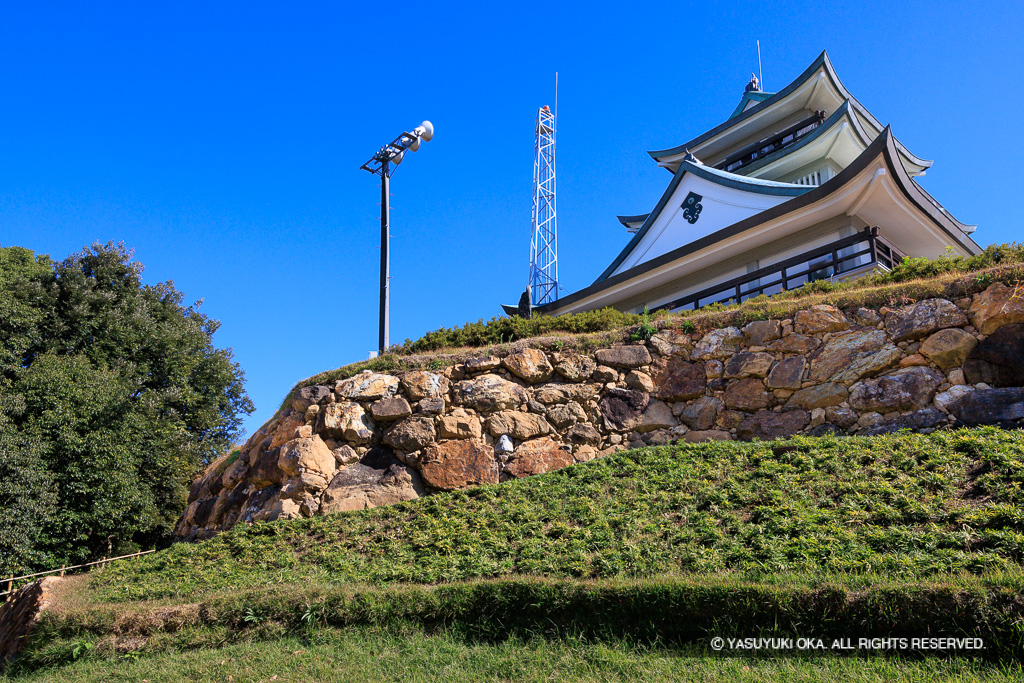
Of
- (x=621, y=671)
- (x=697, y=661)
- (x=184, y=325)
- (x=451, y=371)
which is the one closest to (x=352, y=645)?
(x=621, y=671)

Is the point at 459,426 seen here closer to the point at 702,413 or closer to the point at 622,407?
the point at 622,407

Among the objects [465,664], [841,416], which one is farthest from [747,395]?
[465,664]

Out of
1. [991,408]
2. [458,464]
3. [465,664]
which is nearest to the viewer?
[465,664]

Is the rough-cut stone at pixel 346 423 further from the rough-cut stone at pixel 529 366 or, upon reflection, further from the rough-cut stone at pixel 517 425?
the rough-cut stone at pixel 529 366

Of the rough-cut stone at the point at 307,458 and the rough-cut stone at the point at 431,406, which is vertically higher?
the rough-cut stone at the point at 431,406

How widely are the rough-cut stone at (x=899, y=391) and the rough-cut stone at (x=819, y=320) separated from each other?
3.83ft

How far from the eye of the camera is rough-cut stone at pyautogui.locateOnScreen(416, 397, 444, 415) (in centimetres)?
1109

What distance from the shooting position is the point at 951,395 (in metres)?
9.25

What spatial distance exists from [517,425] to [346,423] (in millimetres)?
2992

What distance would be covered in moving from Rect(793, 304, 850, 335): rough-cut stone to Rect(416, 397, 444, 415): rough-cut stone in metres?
6.36

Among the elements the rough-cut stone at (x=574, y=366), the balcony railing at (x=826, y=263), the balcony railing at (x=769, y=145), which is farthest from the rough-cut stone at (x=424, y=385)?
the balcony railing at (x=769, y=145)

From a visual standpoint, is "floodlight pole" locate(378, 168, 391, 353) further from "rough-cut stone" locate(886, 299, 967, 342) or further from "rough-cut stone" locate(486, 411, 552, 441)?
"rough-cut stone" locate(886, 299, 967, 342)

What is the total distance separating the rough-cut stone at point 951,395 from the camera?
361 inches

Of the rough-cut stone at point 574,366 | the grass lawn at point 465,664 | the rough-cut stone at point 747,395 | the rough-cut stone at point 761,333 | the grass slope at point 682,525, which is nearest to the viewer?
the grass lawn at point 465,664
